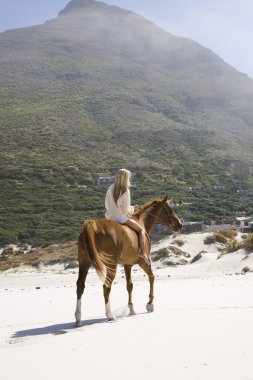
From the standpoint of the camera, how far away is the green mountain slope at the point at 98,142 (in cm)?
6169

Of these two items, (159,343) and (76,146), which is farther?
(76,146)

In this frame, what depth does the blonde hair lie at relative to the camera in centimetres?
848

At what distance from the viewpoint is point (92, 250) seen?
737cm

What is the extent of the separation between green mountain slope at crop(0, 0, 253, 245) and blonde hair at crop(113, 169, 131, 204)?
40.9 m

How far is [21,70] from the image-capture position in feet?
488

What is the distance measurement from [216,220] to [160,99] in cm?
8844

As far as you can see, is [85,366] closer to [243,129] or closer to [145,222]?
[145,222]

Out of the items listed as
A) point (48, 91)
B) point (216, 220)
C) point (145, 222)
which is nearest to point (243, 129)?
point (48, 91)

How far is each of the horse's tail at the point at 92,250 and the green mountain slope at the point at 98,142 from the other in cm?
4176

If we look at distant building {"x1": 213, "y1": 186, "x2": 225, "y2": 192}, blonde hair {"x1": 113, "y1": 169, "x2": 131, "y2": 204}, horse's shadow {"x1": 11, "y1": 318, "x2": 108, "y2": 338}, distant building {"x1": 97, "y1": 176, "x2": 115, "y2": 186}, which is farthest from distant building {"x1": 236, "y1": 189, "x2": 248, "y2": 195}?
horse's shadow {"x1": 11, "y1": 318, "x2": 108, "y2": 338}

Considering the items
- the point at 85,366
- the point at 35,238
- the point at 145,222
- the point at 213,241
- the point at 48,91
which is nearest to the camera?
the point at 85,366

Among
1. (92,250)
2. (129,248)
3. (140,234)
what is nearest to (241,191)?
(140,234)

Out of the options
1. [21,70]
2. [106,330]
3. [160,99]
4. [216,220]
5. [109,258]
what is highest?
[21,70]

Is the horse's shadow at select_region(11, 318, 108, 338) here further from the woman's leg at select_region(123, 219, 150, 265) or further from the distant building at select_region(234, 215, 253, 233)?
the distant building at select_region(234, 215, 253, 233)
